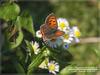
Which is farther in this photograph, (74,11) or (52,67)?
(74,11)

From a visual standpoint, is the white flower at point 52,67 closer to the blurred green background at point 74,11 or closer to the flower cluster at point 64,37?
the flower cluster at point 64,37

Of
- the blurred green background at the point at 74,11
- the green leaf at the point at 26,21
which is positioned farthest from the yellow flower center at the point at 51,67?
the blurred green background at the point at 74,11

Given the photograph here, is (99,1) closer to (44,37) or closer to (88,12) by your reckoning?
(88,12)

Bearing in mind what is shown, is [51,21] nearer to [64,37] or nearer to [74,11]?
[64,37]

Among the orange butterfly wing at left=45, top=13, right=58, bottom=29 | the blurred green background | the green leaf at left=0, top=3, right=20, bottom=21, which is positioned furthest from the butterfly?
the blurred green background

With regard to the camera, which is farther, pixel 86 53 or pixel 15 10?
pixel 86 53

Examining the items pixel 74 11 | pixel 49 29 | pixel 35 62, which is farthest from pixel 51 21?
pixel 74 11

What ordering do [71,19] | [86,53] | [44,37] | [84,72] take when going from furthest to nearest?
[71,19]
[86,53]
[84,72]
[44,37]

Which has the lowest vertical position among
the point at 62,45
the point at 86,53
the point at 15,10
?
the point at 86,53

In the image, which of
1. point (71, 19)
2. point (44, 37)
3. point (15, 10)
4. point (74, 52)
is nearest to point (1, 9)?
point (15, 10)
